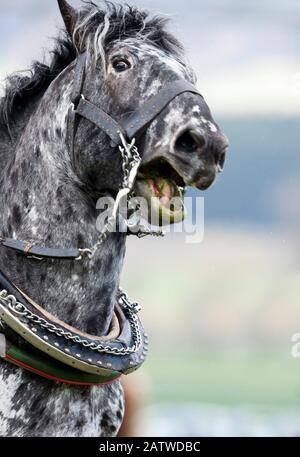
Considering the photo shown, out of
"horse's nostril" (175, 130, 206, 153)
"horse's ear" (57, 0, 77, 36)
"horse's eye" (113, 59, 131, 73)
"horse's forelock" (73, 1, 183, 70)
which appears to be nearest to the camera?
"horse's nostril" (175, 130, 206, 153)

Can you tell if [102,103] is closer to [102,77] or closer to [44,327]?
[102,77]

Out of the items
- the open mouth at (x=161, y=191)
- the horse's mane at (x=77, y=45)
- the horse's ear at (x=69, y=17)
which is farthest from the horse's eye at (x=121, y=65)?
the open mouth at (x=161, y=191)

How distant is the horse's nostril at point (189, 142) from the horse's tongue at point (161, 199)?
26 centimetres

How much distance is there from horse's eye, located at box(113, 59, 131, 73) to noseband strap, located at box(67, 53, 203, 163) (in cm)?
21

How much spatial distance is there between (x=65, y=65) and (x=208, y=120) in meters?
1.15

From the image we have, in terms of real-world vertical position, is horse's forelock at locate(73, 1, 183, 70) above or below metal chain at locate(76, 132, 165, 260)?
above

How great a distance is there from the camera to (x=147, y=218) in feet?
15.4

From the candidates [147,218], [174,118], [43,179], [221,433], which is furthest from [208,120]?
[221,433]

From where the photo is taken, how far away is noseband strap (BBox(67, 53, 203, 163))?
4574 mm

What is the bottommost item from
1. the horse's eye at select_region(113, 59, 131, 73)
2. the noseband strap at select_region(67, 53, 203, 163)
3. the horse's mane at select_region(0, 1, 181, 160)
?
the noseband strap at select_region(67, 53, 203, 163)

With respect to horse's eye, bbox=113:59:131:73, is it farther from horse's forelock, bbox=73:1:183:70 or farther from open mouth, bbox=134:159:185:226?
open mouth, bbox=134:159:185:226

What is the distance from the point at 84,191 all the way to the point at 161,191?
0.43m

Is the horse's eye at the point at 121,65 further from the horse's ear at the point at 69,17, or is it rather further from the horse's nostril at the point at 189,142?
the horse's nostril at the point at 189,142

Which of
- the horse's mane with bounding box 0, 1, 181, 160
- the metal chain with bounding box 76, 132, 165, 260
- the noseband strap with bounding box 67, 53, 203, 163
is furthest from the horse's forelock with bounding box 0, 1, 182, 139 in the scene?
the metal chain with bounding box 76, 132, 165, 260
